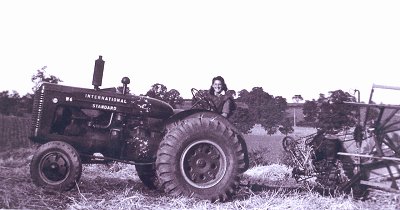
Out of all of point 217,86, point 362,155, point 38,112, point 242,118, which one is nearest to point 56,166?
point 38,112

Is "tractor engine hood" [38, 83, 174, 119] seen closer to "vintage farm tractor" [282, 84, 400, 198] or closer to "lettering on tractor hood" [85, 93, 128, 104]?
"lettering on tractor hood" [85, 93, 128, 104]

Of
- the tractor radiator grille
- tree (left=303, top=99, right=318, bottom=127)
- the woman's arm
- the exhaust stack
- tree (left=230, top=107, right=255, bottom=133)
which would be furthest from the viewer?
tree (left=303, top=99, right=318, bottom=127)

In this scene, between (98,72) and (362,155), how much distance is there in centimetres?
445

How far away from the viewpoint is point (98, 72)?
669 cm

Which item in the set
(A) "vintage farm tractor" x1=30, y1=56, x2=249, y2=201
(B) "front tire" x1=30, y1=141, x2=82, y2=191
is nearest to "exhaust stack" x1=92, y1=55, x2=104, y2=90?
(A) "vintage farm tractor" x1=30, y1=56, x2=249, y2=201

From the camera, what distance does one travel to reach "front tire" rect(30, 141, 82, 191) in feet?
19.3

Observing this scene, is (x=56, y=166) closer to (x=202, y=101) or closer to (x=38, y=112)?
(x=38, y=112)

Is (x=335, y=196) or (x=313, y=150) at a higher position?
(x=313, y=150)

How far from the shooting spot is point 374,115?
22.9 ft

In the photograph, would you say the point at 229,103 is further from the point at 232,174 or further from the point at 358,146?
A: the point at 358,146

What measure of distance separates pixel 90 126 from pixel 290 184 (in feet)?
14.9

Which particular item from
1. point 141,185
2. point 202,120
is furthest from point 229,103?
point 141,185

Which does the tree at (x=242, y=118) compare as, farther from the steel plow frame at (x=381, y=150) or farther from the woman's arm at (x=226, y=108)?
the steel plow frame at (x=381, y=150)

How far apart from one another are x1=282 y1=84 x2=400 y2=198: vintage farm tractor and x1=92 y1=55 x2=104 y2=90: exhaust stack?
12.6 ft
